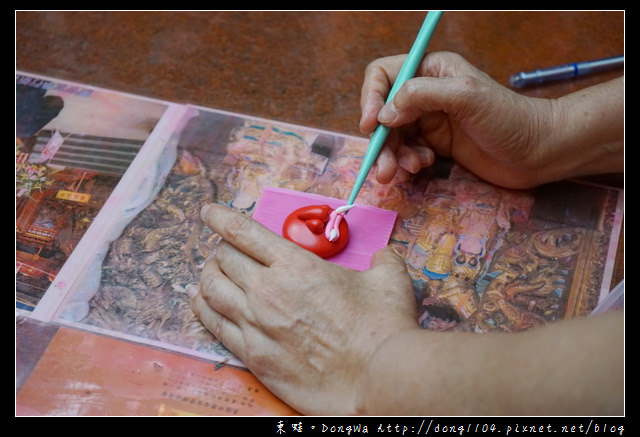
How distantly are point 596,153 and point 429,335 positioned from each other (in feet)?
1.71

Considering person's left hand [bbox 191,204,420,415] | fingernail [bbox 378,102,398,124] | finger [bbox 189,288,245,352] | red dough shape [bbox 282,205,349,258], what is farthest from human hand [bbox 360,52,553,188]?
finger [bbox 189,288,245,352]

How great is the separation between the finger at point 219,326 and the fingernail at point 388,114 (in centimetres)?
40

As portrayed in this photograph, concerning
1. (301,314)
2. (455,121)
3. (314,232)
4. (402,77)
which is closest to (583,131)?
(455,121)

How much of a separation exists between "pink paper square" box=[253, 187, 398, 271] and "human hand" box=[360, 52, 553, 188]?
0.22 feet

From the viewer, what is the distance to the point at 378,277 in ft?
2.87

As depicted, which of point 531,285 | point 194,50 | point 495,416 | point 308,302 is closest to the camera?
point 495,416

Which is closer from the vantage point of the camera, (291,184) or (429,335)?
(429,335)

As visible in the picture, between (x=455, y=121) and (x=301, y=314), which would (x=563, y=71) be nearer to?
(x=455, y=121)

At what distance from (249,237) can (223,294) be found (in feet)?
0.29

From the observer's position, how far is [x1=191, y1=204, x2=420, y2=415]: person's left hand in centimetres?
80

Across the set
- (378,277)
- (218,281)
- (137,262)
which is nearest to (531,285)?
(378,277)

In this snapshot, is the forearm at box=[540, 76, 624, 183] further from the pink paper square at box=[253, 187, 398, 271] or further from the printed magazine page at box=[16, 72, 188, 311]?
the printed magazine page at box=[16, 72, 188, 311]

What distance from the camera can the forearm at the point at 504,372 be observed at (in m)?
0.67

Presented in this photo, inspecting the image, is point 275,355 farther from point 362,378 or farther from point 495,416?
point 495,416
